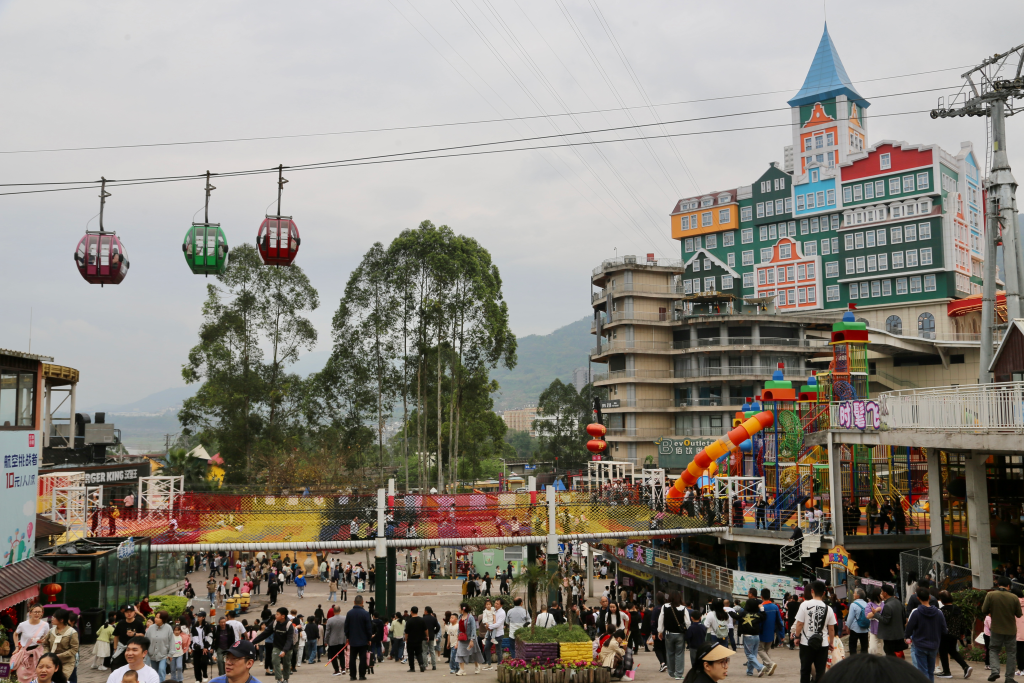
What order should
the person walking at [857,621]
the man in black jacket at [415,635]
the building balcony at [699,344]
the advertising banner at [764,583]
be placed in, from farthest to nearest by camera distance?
the building balcony at [699,344], the advertising banner at [764,583], the man in black jacket at [415,635], the person walking at [857,621]

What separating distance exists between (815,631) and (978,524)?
898 cm

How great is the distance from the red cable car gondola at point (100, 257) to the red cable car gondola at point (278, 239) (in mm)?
2847

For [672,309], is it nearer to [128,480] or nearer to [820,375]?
[820,375]

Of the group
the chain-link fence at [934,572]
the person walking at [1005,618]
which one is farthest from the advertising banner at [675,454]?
the person walking at [1005,618]

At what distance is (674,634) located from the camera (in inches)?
525

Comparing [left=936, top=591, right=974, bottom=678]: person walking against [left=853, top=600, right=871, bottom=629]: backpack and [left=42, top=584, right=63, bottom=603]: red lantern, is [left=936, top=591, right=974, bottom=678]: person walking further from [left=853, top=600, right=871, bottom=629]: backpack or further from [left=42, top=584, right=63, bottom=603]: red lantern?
[left=42, top=584, right=63, bottom=603]: red lantern

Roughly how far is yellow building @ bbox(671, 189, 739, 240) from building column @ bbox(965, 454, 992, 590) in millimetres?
54448

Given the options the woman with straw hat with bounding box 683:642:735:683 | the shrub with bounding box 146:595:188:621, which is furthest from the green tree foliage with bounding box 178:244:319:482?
the woman with straw hat with bounding box 683:642:735:683

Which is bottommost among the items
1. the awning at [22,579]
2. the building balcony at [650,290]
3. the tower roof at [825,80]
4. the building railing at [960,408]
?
the awning at [22,579]

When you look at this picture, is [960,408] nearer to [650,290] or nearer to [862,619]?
[862,619]

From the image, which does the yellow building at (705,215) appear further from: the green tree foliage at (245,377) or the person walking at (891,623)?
the person walking at (891,623)

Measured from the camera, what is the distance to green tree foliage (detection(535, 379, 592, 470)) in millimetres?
72312

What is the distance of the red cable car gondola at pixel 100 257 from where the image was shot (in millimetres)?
15812

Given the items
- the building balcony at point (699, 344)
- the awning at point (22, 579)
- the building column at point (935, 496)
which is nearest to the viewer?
the awning at point (22, 579)
